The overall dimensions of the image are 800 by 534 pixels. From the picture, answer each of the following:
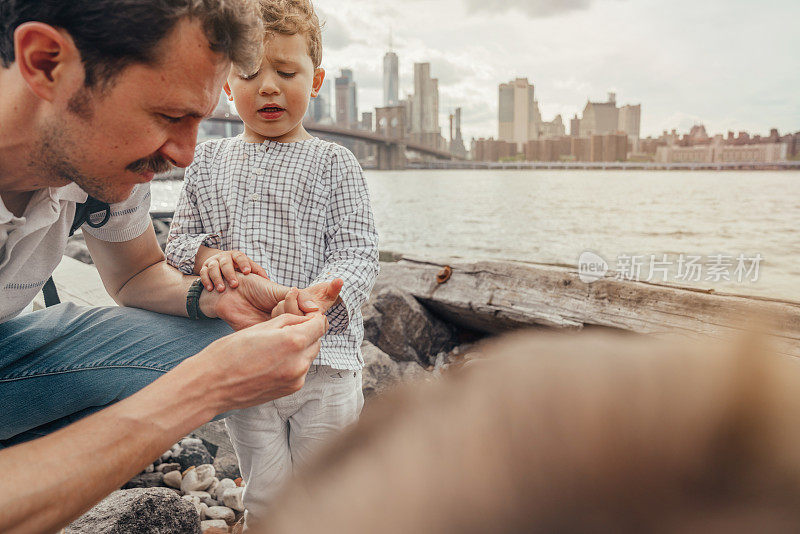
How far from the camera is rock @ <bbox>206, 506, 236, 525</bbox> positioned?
2.20 m

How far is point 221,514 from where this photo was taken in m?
2.21

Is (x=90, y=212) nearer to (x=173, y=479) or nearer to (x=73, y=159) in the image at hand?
(x=73, y=159)

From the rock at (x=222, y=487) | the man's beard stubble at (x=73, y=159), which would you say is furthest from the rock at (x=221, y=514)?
the man's beard stubble at (x=73, y=159)

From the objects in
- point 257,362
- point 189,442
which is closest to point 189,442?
point 189,442

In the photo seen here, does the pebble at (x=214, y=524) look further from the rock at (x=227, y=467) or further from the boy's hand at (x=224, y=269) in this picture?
the boy's hand at (x=224, y=269)

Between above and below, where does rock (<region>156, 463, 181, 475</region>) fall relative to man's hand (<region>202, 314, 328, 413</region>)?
below

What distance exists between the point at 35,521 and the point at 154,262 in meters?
1.11

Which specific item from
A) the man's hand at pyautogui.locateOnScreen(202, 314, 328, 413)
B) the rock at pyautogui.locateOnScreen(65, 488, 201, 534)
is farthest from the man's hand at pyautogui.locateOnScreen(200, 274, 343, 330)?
the rock at pyautogui.locateOnScreen(65, 488, 201, 534)

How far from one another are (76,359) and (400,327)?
72.6 inches

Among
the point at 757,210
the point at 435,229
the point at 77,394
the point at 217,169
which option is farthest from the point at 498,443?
the point at 757,210

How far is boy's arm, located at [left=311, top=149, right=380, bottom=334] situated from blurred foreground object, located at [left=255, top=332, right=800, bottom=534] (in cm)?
152

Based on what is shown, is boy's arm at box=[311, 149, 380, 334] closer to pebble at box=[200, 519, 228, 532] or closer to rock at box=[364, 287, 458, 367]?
pebble at box=[200, 519, 228, 532]

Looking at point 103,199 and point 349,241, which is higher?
point 103,199
